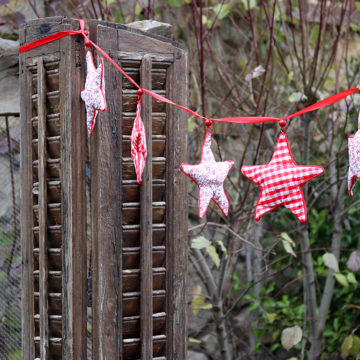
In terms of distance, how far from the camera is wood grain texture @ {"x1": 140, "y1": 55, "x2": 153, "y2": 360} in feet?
6.29

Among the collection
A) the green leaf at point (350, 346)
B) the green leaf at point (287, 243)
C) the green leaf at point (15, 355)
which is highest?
the green leaf at point (287, 243)

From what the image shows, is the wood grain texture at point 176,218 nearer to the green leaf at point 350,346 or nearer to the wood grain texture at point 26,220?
the wood grain texture at point 26,220

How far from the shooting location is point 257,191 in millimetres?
3121

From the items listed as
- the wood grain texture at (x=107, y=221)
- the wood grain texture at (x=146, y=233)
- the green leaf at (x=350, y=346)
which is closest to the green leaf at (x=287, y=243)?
the green leaf at (x=350, y=346)

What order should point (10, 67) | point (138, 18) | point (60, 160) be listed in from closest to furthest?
point (60, 160)
point (10, 67)
point (138, 18)

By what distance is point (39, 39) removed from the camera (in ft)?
6.36

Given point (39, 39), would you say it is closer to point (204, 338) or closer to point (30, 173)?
point (30, 173)

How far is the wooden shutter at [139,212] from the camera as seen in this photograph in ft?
6.12

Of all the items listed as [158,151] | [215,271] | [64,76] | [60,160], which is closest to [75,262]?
[60,160]

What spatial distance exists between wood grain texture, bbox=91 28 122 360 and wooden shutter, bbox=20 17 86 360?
0.18ft

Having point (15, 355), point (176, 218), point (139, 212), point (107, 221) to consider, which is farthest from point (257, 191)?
point (15, 355)

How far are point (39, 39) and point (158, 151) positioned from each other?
1.99 feet

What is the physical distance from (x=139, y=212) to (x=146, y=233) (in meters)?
0.08

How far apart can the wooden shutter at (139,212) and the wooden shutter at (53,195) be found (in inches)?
2.5
